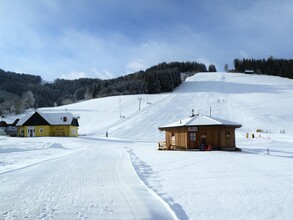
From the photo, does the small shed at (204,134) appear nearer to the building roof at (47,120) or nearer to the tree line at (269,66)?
the building roof at (47,120)

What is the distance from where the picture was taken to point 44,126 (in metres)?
57.4

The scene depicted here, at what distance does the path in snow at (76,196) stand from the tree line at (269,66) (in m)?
131

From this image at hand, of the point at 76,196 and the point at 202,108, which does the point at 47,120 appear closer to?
the point at 202,108

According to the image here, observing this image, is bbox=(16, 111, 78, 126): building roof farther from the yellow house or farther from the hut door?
the hut door

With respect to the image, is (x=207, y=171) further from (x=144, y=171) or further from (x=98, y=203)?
(x=98, y=203)

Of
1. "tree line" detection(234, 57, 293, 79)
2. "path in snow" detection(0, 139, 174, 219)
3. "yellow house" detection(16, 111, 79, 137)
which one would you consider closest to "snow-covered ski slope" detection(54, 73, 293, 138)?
"yellow house" detection(16, 111, 79, 137)

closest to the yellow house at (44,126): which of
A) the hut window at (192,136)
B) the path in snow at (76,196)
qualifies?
the hut window at (192,136)

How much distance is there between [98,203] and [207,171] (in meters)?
7.13

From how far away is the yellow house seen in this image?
5738 cm

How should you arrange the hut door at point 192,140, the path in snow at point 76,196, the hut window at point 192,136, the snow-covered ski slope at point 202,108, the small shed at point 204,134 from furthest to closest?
1. the snow-covered ski slope at point 202,108
2. the hut window at point 192,136
3. the hut door at point 192,140
4. the small shed at point 204,134
5. the path in snow at point 76,196

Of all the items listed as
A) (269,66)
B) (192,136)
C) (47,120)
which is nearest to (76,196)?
(192,136)

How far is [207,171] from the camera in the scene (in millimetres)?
13930

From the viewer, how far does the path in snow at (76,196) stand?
7289mm

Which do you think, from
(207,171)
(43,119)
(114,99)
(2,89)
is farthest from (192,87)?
(2,89)
